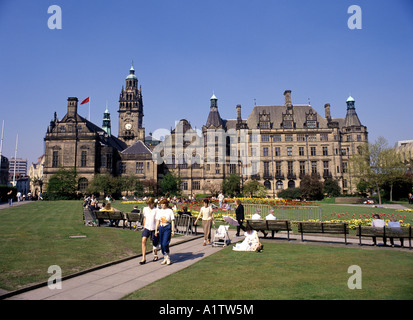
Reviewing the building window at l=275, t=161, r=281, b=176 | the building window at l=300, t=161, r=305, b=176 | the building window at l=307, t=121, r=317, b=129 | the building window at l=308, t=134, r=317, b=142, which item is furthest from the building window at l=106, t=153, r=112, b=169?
the building window at l=307, t=121, r=317, b=129

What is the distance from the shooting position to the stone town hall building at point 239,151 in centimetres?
6338

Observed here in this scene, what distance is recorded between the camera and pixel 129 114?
298 feet

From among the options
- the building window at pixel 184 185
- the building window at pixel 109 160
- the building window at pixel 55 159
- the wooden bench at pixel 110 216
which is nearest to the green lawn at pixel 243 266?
the wooden bench at pixel 110 216

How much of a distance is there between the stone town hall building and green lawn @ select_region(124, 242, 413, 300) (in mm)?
53958

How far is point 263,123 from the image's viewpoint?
2670 inches

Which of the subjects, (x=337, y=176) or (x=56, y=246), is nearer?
(x=56, y=246)

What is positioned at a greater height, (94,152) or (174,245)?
(94,152)

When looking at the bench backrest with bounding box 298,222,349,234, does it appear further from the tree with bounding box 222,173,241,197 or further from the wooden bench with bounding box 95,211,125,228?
the tree with bounding box 222,173,241,197

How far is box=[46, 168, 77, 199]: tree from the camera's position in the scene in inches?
2116

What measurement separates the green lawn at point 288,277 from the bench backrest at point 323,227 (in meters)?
2.15

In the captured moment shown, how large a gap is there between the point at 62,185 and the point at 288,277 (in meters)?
55.1
